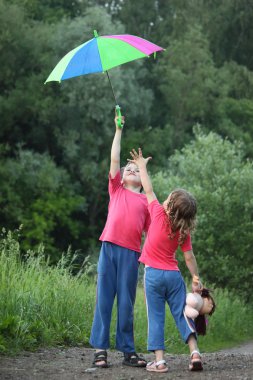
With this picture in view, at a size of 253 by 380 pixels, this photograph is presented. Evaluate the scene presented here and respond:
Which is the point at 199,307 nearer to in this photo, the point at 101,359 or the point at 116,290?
the point at 116,290

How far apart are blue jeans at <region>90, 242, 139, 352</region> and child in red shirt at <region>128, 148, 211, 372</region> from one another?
0.84 feet

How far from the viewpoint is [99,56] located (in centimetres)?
872

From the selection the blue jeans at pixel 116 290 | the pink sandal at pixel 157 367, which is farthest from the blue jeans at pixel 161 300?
the blue jeans at pixel 116 290

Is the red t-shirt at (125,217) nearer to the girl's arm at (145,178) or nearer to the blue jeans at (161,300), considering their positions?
the girl's arm at (145,178)

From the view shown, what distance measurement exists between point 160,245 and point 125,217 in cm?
45

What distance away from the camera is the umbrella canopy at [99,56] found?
28.4ft

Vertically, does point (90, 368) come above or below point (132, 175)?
below

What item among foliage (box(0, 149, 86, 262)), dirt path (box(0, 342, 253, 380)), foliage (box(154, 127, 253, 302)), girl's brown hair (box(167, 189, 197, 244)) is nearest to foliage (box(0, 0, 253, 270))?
foliage (box(0, 149, 86, 262))

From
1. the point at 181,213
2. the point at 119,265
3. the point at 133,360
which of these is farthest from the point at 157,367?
the point at 181,213

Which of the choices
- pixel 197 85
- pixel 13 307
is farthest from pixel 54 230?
pixel 13 307

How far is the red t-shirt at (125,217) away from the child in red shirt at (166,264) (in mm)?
233

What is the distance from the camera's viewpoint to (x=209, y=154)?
29797 mm

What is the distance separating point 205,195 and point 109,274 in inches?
757

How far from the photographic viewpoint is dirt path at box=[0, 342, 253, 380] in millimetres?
7766
